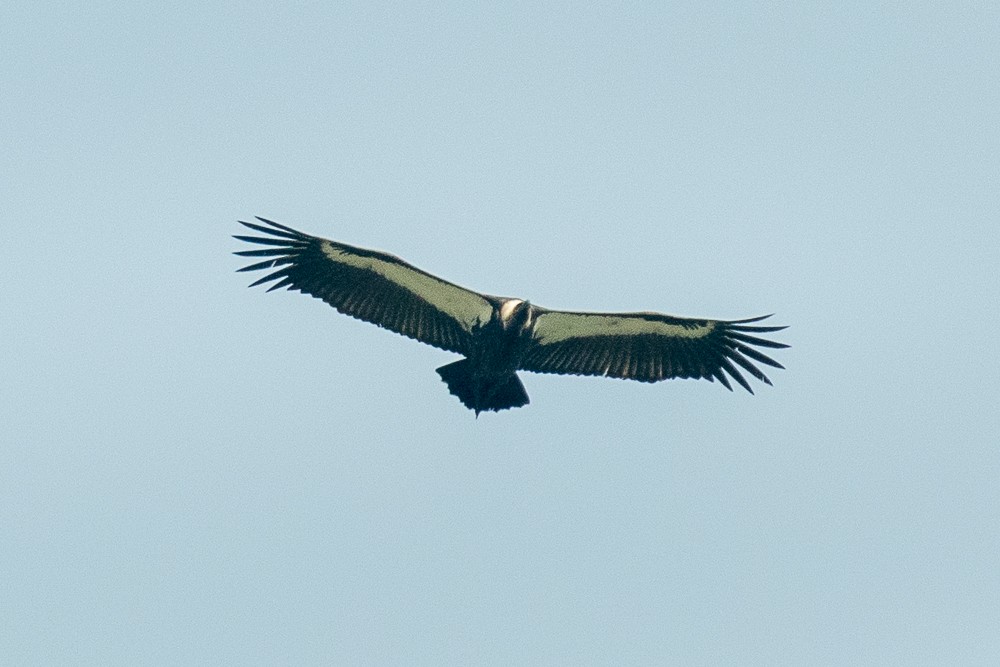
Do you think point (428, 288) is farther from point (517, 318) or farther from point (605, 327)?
point (605, 327)

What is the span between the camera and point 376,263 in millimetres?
27062

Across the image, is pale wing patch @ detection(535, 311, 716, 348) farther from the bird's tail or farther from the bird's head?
the bird's tail

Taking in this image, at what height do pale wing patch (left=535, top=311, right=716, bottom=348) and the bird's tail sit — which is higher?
pale wing patch (left=535, top=311, right=716, bottom=348)

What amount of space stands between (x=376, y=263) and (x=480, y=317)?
173 centimetres

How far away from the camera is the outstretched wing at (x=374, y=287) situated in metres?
27.0

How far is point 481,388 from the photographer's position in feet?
86.7

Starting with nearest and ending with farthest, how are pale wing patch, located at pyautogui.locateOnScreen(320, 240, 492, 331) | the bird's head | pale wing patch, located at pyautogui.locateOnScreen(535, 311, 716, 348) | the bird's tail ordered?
1. the bird's head
2. the bird's tail
3. pale wing patch, located at pyautogui.locateOnScreen(320, 240, 492, 331)
4. pale wing patch, located at pyautogui.locateOnScreen(535, 311, 716, 348)

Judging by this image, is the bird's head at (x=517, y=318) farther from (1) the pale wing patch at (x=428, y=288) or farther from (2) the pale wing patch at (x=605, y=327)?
(2) the pale wing patch at (x=605, y=327)

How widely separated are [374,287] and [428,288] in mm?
858

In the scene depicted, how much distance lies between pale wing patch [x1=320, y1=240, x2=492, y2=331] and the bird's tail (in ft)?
2.98

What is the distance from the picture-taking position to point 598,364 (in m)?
27.8

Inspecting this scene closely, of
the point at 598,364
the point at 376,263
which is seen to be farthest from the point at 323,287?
the point at 598,364

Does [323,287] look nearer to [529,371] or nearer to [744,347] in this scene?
[529,371]

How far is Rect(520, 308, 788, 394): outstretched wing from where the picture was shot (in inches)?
1083
